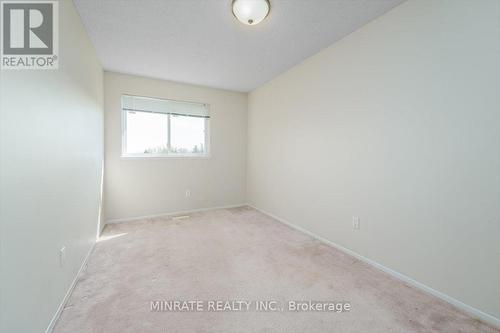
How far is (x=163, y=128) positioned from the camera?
12.4 feet

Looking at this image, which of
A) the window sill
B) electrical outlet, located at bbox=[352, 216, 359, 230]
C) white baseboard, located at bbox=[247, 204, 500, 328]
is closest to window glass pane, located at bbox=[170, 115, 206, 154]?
the window sill

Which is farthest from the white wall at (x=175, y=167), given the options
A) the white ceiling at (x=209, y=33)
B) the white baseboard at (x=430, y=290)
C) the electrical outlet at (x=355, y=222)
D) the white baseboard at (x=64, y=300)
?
the electrical outlet at (x=355, y=222)

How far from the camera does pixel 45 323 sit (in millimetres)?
1253

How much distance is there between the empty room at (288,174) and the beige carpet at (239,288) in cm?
2

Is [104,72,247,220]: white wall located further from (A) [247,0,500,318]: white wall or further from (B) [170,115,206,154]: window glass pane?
(A) [247,0,500,318]: white wall

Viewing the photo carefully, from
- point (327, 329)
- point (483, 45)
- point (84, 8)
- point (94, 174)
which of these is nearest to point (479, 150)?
point (483, 45)

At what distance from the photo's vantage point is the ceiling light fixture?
5.79 ft

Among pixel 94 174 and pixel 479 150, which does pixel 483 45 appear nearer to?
pixel 479 150

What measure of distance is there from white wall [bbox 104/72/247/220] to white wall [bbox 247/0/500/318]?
1941 millimetres

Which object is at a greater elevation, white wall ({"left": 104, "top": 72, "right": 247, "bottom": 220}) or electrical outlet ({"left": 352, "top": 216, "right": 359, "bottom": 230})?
white wall ({"left": 104, "top": 72, "right": 247, "bottom": 220})

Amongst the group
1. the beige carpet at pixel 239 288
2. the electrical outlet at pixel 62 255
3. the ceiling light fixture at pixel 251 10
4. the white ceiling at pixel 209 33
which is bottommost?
the beige carpet at pixel 239 288

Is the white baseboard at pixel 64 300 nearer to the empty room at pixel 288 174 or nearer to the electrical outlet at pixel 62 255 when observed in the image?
the empty room at pixel 288 174

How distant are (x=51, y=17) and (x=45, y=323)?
209 centimetres

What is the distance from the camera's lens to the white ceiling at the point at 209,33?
1.86 m
